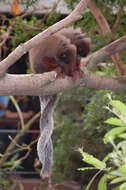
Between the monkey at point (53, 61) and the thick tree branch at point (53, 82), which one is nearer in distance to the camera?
the thick tree branch at point (53, 82)

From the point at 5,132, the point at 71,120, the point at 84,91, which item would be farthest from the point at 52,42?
the point at 5,132

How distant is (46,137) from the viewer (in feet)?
5.17

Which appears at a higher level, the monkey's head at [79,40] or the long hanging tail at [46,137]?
the monkey's head at [79,40]

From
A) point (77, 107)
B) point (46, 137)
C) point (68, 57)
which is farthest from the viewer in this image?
point (77, 107)

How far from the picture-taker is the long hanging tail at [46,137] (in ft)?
4.86

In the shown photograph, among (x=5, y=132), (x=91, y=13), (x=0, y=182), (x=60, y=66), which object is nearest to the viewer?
(x=60, y=66)

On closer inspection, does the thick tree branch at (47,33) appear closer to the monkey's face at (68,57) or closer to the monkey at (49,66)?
the monkey at (49,66)

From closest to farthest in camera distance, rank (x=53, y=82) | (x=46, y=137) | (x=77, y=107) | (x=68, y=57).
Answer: (x=53, y=82) → (x=46, y=137) → (x=68, y=57) → (x=77, y=107)

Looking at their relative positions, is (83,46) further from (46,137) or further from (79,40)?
(46,137)

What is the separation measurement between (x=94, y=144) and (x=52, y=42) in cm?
63

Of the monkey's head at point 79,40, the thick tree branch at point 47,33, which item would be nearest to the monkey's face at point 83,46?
the monkey's head at point 79,40

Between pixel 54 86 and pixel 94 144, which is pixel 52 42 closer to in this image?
pixel 54 86

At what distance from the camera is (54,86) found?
1.41 meters

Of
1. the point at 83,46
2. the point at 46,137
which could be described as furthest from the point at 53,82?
the point at 83,46
